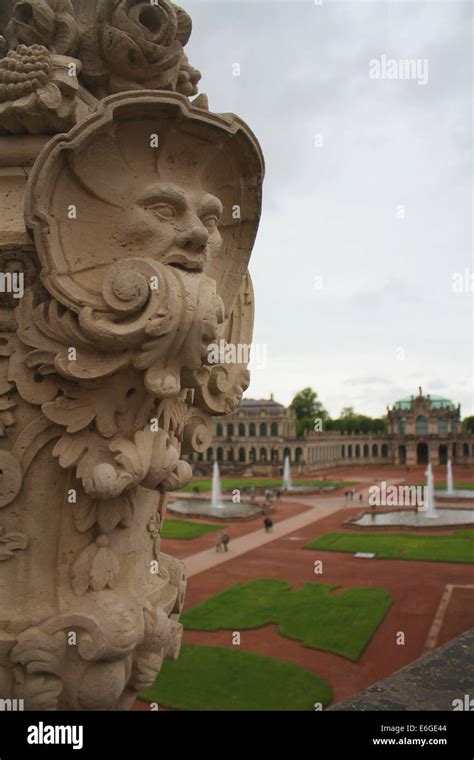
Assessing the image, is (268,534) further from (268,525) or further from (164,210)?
(164,210)

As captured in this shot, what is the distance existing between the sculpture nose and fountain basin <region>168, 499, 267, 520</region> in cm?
3101

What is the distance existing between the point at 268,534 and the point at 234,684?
18.2m

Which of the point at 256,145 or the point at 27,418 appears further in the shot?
the point at 256,145

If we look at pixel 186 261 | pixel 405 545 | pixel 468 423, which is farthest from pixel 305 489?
pixel 468 423

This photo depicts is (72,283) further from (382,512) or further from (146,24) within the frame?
(382,512)

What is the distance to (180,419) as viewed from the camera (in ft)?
16.0

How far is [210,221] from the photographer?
448 cm

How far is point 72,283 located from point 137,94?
4.28ft

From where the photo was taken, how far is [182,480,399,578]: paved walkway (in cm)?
2283

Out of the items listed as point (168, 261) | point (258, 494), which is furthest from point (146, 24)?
point (258, 494)

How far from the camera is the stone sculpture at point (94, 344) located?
394 cm

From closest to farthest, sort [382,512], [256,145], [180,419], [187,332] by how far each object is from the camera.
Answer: [187,332] < [256,145] < [180,419] < [382,512]

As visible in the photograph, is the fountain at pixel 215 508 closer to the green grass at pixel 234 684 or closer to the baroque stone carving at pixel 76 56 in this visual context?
the green grass at pixel 234 684

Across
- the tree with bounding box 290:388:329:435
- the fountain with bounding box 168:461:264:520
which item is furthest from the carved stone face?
the tree with bounding box 290:388:329:435
